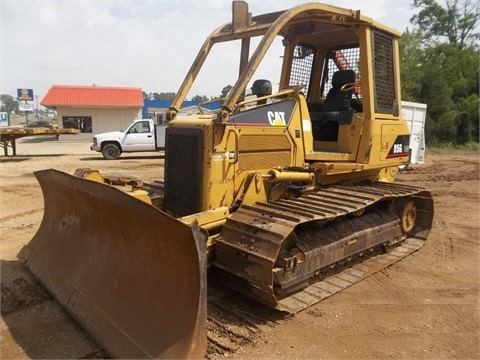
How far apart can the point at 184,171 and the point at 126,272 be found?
1.28 m

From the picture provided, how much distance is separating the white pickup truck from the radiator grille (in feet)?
43.0

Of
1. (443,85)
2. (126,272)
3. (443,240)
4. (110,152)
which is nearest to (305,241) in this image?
(126,272)

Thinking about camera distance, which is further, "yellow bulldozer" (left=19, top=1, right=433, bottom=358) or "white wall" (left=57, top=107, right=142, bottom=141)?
"white wall" (left=57, top=107, right=142, bottom=141)

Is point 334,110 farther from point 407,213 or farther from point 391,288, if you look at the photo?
point 391,288

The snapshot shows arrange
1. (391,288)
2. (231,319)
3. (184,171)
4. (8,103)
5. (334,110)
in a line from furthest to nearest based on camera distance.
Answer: (8,103) < (334,110) < (391,288) < (184,171) < (231,319)

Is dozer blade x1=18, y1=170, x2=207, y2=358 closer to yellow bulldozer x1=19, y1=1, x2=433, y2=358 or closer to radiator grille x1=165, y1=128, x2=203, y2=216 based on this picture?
yellow bulldozer x1=19, y1=1, x2=433, y2=358

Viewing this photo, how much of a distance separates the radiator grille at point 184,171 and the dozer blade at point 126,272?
886mm

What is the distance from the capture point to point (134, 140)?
17.5m

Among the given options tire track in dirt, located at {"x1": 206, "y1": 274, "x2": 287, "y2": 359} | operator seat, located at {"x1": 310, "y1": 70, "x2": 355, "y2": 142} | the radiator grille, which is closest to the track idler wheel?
operator seat, located at {"x1": 310, "y1": 70, "x2": 355, "y2": 142}

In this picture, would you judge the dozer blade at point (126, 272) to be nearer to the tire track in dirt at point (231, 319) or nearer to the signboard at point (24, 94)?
Answer: the tire track in dirt at point (231, 319)

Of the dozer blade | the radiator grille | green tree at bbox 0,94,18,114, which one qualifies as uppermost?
green tree at bbox 0,94,18,114

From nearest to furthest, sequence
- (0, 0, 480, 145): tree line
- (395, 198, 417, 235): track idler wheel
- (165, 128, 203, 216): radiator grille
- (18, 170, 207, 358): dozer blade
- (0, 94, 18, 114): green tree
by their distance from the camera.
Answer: (18, 170, 207, 358): dozer blade < (165, 128, 203, 216): radiator grille < (395, 198, 417, 235): track idler wheel < (0, 0, 480, 145): tree line < (0, 94, 18, 114): green tree

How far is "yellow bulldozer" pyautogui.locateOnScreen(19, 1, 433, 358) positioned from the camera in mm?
3174

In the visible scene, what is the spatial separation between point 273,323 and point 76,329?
167 cm
